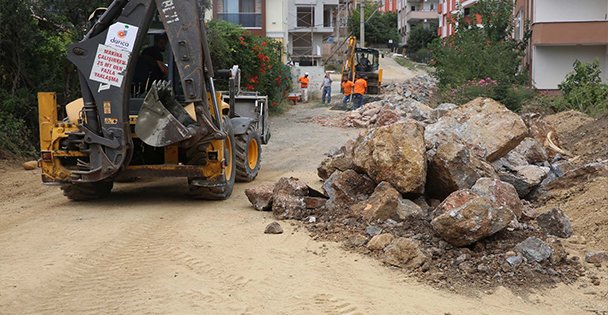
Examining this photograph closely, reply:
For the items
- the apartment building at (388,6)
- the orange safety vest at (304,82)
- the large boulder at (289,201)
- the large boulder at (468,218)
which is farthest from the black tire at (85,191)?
the apartment building at (388,6)

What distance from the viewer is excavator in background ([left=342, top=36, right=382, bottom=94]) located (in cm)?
3522

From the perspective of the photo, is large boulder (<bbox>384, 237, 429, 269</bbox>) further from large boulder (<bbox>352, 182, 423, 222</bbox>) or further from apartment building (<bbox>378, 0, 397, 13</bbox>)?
apartment building (<bbox>378, 0, 397, 13</bbox>)

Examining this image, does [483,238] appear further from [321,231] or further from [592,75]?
[592,75]

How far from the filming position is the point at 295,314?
221 inches

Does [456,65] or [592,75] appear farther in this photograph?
[456,65]

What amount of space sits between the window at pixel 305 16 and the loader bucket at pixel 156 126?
46374 millimetres

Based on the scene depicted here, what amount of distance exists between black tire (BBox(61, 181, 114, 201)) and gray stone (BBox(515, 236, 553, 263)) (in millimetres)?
6176

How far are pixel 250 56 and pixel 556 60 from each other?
1195 cm

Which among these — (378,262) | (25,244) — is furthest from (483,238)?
(25,244)

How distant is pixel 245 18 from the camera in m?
42.3

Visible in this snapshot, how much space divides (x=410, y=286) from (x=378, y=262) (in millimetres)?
664

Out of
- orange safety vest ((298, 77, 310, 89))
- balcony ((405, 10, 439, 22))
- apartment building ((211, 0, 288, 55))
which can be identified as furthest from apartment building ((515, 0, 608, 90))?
balcony ((405, 10, 439, 22))

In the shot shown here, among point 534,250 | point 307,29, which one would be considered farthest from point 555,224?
point 307,29

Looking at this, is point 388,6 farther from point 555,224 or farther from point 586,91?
point 555,224
